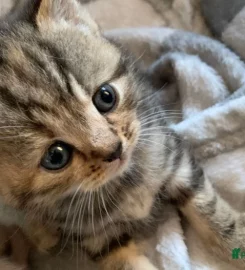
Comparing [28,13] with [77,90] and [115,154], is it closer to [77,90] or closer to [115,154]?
[77,90]

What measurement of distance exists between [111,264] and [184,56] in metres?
0.65

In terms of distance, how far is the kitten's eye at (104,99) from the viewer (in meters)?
Result: 0.89

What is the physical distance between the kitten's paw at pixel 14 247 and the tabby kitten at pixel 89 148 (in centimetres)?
11

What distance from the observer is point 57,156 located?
2.80ft

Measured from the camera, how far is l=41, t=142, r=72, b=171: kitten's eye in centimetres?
85

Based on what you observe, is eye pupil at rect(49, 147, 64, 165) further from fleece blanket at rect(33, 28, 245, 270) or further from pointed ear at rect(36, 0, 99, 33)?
fleece blanket at rect(33, 28, 245, 270)

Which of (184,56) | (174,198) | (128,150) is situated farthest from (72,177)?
(184,56)

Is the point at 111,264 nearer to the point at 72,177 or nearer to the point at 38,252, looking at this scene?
the point at 38,252

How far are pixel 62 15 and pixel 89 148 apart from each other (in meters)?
0.30

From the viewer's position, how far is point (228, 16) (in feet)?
4.72

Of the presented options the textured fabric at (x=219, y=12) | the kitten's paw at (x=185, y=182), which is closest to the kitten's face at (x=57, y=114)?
the kitten's paw at (x=185, y=182)

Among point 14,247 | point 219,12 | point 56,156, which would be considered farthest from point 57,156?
point 219,12

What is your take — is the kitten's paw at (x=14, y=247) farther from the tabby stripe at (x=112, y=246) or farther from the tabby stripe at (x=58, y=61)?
the tabby stripe at (x=58, y=61)

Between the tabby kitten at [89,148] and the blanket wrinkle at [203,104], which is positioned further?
the blanket wrinkle at [203,104]
